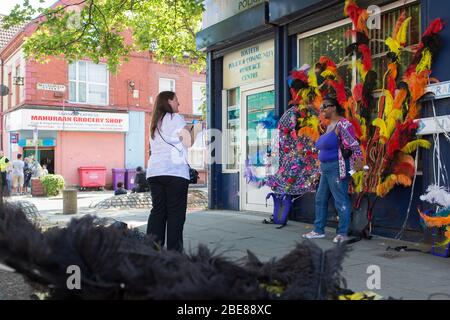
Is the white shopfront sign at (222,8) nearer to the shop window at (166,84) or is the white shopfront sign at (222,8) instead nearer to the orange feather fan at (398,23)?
the orange feather fan at (398,23)

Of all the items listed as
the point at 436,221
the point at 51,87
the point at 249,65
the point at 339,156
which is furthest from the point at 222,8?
the point at 51,87

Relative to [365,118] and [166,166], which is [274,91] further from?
[166,166]

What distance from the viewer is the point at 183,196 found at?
195 inches

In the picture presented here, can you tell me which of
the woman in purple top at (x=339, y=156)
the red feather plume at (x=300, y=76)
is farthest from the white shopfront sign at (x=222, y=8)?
the woman in purple top at (x=339, y=156)

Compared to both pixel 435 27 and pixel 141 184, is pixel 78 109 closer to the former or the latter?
pixel 141 184

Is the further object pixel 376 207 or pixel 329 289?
pixel 376 207

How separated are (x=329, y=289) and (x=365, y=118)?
475 cm

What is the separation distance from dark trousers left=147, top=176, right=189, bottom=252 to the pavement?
0.22 metres

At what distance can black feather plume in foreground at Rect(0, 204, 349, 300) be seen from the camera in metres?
1.93

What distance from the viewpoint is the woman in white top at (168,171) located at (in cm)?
491

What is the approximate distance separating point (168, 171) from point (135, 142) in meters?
22.7

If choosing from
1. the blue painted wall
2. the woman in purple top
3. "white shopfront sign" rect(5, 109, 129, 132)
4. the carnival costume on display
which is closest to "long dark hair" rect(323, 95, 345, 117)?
the woman in purple top

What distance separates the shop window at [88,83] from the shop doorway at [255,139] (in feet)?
59.2
